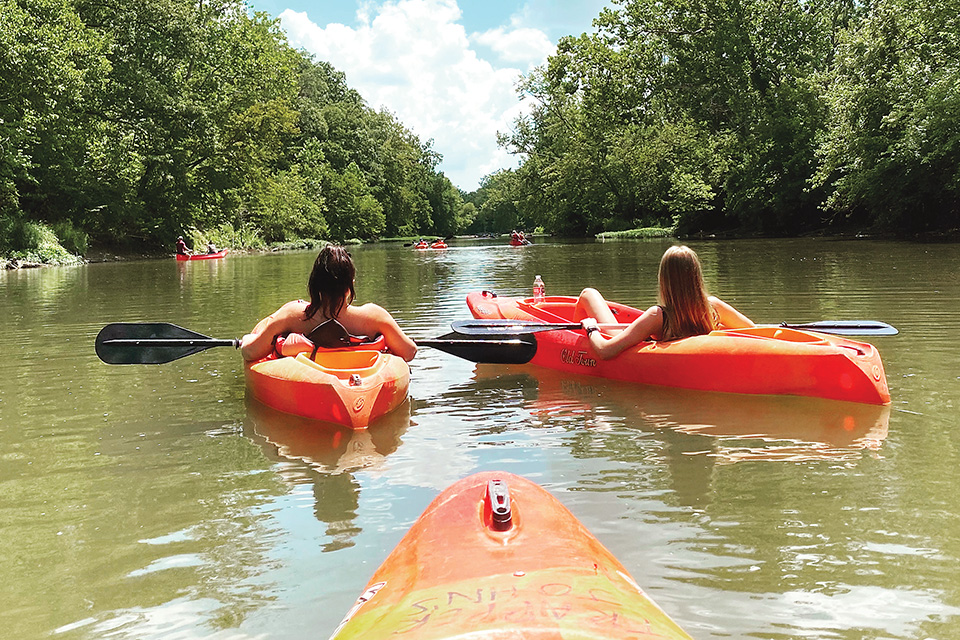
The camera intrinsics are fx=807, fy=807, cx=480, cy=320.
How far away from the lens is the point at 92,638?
2.66m

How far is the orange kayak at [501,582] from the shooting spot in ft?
5.48

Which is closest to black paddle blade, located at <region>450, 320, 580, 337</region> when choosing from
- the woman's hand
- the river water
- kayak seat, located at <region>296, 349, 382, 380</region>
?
the woman's hand

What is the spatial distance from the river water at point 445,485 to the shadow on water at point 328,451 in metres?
0.02

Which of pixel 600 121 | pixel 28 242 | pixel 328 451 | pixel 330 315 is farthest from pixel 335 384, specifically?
pixel 600 121

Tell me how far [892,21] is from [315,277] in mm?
26697

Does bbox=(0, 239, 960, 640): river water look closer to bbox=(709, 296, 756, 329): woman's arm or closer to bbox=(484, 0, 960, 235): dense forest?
bbox=(709, 296, 756, 329): woman's arm

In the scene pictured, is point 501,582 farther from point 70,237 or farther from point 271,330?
point 70,237

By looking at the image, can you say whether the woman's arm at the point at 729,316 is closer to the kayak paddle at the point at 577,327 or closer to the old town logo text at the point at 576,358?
the kayak paddle at the point at 577,327

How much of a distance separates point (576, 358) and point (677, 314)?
3.53ft

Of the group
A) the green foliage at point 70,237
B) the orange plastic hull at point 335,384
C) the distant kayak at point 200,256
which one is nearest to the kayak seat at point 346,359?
the orange plastic hull at point 335,384

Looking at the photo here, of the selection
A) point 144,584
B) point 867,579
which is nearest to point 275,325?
point 144,584

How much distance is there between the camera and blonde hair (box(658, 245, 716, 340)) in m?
5.88

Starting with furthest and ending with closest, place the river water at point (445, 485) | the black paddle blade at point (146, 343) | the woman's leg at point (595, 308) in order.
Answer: the woman's leg at point (595, 308) → the black paddle blade at point (146, 343) → the river water at point (445, 485)

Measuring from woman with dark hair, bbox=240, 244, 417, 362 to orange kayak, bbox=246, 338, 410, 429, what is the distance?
4.9 inches
